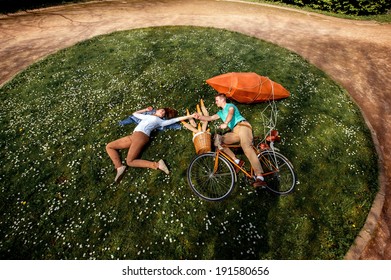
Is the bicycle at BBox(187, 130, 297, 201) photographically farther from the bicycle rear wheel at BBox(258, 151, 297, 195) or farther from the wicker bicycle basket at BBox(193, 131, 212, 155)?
the wicker bicycle basket at BBox(193, 131, 212, 155)

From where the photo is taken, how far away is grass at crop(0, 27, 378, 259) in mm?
6328

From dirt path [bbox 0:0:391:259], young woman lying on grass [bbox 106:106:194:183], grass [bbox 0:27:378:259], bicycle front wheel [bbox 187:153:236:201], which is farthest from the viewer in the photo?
dirt path [bbox 0:0:391:259]

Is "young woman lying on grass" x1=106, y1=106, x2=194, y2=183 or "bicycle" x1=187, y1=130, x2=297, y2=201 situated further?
"young woman lying on grass" x1=106, y1=106, x2=194, y2=183

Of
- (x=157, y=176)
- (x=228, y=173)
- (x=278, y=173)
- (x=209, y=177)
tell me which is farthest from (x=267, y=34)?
(x=157, y=176)

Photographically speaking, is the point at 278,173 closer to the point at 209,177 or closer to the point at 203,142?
the point at 209,177

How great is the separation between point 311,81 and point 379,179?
5.82 metres

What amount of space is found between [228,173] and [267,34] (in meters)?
13.0

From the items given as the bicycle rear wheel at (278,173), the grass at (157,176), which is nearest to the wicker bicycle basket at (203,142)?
the grass at (157,176)

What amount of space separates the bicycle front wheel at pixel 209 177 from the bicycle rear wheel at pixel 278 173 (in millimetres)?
1170

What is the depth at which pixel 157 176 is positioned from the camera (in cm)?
769

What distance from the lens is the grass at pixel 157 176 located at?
6328 mm

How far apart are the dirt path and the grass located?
85cm

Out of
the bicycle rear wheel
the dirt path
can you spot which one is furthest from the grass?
the dirt path

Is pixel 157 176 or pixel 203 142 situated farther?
pixel 157 176
